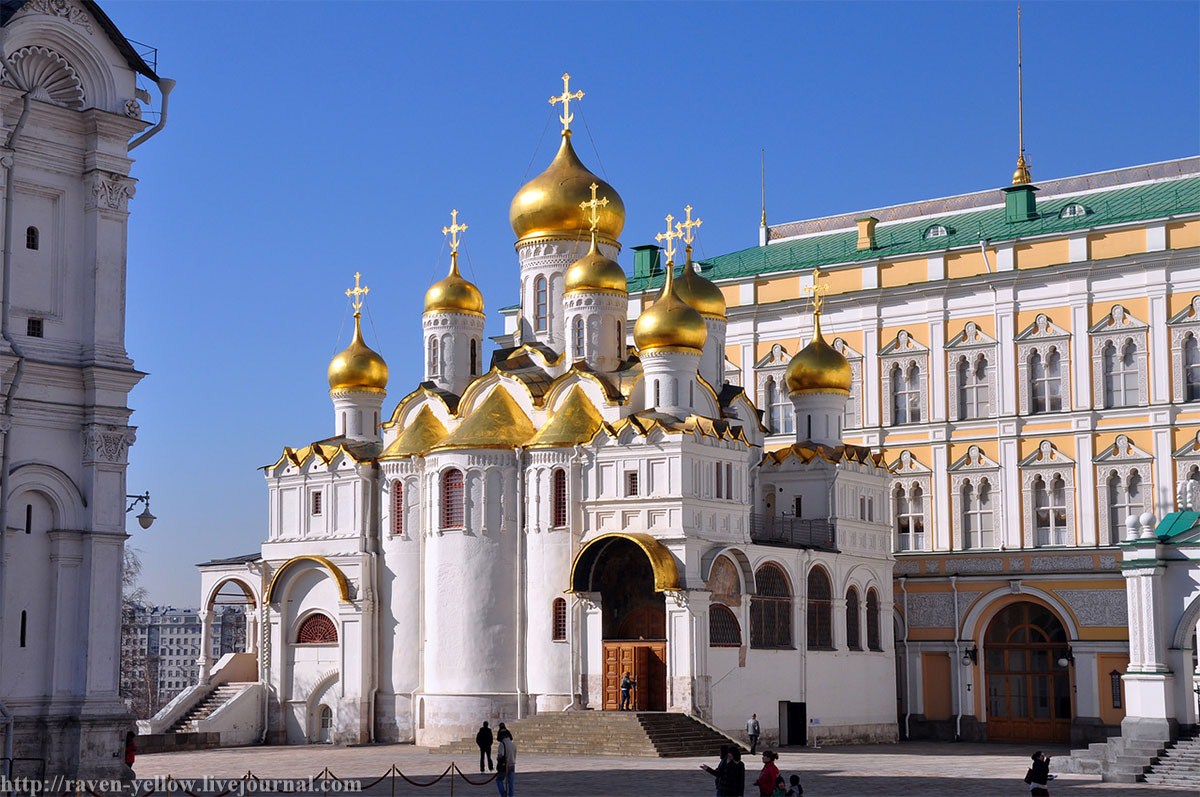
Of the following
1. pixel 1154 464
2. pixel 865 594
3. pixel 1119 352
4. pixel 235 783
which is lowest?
pixel 235 783

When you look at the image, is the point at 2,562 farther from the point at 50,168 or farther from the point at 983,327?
the point at 983,327

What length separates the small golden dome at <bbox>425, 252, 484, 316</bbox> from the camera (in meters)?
46.7

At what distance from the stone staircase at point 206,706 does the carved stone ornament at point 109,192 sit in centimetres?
1914

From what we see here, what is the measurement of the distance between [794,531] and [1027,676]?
304 inches

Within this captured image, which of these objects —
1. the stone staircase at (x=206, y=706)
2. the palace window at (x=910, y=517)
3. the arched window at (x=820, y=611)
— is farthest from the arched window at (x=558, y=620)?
the palace window at (x=910, y=517)

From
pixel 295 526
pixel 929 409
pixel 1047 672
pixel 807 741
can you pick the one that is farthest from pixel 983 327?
pixel 295 526

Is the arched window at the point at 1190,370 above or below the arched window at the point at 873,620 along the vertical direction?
above

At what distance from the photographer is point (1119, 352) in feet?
151

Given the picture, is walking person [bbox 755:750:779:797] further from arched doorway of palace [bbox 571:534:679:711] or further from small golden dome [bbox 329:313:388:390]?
small golden dome [bbox 329:313:388:390]

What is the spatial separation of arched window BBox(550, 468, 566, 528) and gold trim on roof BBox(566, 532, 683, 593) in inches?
46.0

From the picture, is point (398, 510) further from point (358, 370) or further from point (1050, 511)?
point (1050, 511)

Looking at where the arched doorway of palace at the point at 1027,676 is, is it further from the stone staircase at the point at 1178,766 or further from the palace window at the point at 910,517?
the stone staircase at the point at 1178,766

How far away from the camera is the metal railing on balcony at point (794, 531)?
145ft

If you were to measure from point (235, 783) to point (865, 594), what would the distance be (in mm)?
19829
